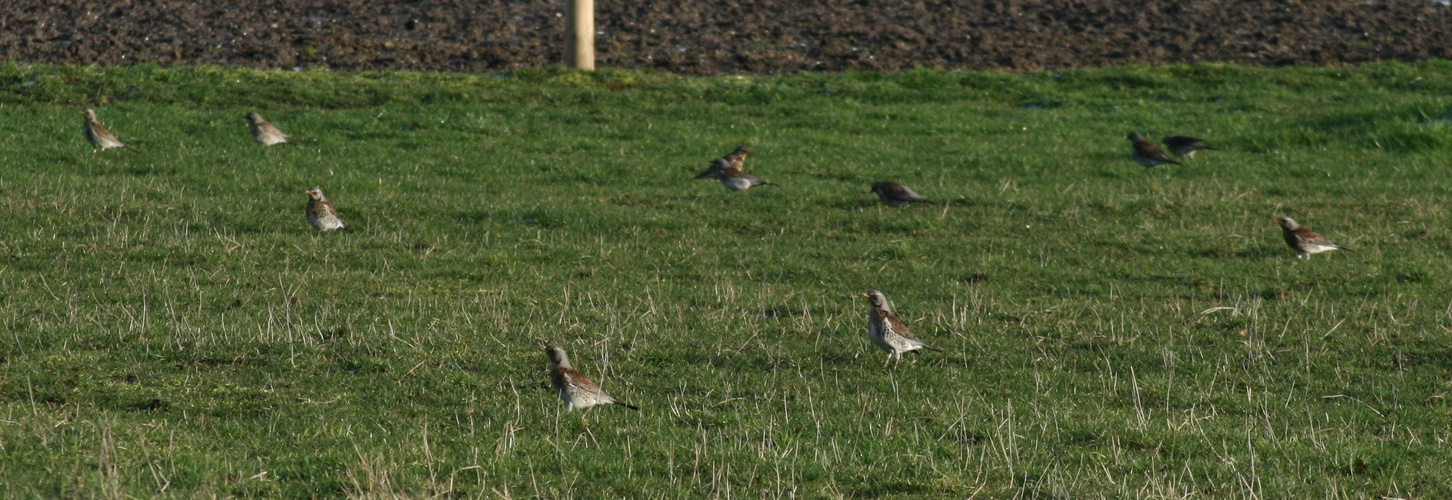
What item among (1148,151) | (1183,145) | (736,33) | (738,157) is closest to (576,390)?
(738,157)

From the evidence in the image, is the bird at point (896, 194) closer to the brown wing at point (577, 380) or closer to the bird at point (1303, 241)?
Result: the bird at point (1303, 241)

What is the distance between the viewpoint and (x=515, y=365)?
1088 cm

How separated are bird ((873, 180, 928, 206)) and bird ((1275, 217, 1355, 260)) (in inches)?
187

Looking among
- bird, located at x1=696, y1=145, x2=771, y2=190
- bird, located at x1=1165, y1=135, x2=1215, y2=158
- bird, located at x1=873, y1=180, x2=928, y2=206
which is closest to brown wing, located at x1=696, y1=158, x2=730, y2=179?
bird, located at x1=696, y1=145, x2=771, y2=190

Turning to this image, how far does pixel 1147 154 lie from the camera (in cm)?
2272

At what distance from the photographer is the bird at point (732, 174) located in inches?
790

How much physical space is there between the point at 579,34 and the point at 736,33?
223 inches

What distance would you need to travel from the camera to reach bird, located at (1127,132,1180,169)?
22.6 m

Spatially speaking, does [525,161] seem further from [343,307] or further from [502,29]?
[502,29]

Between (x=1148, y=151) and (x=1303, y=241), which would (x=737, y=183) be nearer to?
(x=1148, y=151)

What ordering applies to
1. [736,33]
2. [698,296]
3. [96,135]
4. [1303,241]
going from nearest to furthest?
[698,296] → [1303,241] → [96,135] → [736,33]

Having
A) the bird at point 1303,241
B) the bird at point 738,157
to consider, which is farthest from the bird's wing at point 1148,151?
the bird at point 738,157

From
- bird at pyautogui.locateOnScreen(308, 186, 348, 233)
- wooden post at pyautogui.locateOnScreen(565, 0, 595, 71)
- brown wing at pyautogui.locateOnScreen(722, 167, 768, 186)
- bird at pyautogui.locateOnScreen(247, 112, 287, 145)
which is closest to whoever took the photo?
bird at pyautogui.locateOnScreen(308, 186, 348, 233)

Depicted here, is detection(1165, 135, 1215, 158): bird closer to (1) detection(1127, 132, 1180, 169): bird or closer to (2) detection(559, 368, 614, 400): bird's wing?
(1) detection(1127, 132, 1180, 169): bird
